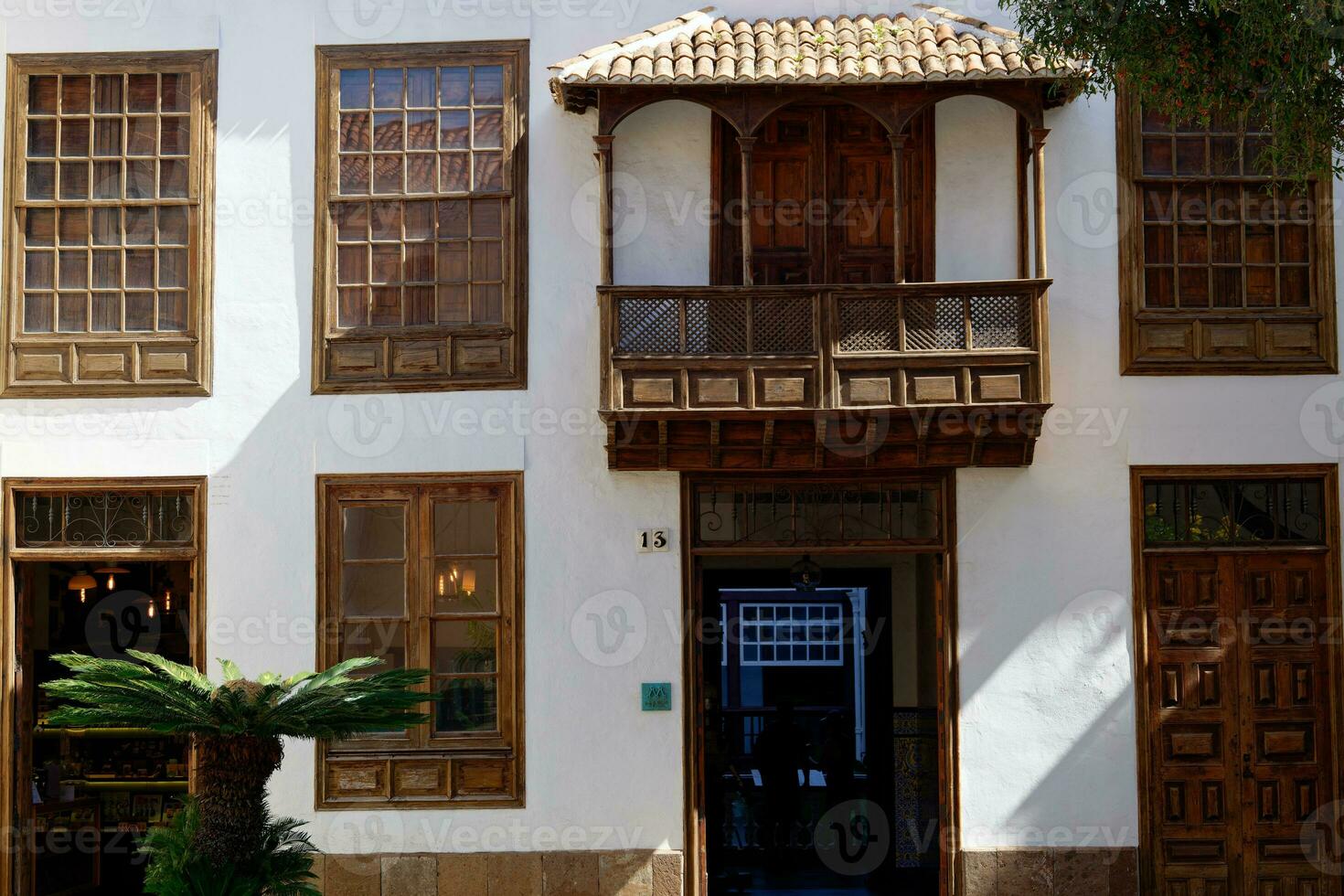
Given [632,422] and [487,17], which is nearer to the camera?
[632,422]

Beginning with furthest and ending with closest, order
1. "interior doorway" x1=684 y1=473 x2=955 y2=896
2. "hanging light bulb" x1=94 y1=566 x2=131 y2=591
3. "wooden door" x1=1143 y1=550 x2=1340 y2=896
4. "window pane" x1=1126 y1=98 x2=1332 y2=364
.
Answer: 1. "hanging light bulb" x1=94 y1=566 x2=131 y2=591
2. "window pane" x1=1126 y1=98 x2=1332 y2=364
3. "interior doorway" x1=684 y1=473 x2=955 y2=896
4. "wooden door" x1=1143 y1=550 x2=1340 y2=896

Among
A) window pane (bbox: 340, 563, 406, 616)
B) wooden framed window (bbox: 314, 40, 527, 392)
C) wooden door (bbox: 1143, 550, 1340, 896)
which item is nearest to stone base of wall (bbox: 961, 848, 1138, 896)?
wooden door (bbox: 1143, 550, 1340, 896)

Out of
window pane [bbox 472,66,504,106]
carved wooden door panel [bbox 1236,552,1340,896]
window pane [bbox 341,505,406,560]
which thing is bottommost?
carved wooden door panel [bbox 1236,552,1340,896]

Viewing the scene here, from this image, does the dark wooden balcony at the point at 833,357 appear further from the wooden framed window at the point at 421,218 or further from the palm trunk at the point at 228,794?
the palm trunk at the point at 228,794

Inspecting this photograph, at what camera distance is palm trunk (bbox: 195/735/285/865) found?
7.92 metres

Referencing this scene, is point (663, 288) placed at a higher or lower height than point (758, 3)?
lower

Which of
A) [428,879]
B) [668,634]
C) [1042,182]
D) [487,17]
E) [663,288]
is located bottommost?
[428,879]

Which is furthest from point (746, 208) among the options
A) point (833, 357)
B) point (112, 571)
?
point (112, 571)

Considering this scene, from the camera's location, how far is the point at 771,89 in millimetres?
10344

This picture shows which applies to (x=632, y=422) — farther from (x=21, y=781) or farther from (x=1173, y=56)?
(x=21, y=781)

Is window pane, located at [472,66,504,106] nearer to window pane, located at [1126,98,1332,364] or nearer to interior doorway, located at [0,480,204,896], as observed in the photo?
interior doorway, located at [0,480,204,896]

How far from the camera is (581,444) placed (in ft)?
35.8

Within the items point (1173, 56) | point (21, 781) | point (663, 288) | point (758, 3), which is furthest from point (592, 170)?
point (21, 781)

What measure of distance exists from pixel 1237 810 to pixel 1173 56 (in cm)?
574
